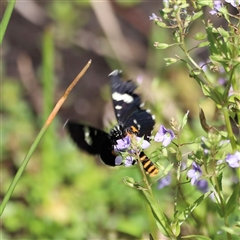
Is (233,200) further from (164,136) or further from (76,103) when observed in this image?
(76,103)

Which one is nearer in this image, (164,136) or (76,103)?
(164,136)

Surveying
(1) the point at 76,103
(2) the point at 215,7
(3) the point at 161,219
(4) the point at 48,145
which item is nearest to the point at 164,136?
(3) the point at 161,219

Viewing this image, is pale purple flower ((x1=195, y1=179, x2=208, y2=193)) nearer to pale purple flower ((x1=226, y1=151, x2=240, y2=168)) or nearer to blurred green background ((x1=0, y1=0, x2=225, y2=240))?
blurred green background ((x1=0, y1=0, x2=225, y2=240))

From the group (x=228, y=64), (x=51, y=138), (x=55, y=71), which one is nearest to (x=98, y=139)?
(x=228, y=64)

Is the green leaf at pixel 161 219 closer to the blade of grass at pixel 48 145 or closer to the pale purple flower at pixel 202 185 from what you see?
the pale purple flower at pixel 202 185

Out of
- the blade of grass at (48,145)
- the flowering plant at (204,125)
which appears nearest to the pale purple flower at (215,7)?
the flowering plant at (204,125)

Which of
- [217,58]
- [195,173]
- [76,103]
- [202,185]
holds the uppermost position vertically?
[217,58]

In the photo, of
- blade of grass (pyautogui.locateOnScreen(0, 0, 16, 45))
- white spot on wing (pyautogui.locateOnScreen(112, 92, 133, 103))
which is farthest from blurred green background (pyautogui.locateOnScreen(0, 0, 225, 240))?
blade of grass (pyautogui.locateOnScreen(0, 0, 16, 45))

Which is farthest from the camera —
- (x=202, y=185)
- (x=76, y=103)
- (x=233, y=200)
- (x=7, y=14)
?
(x=76, y=103)
